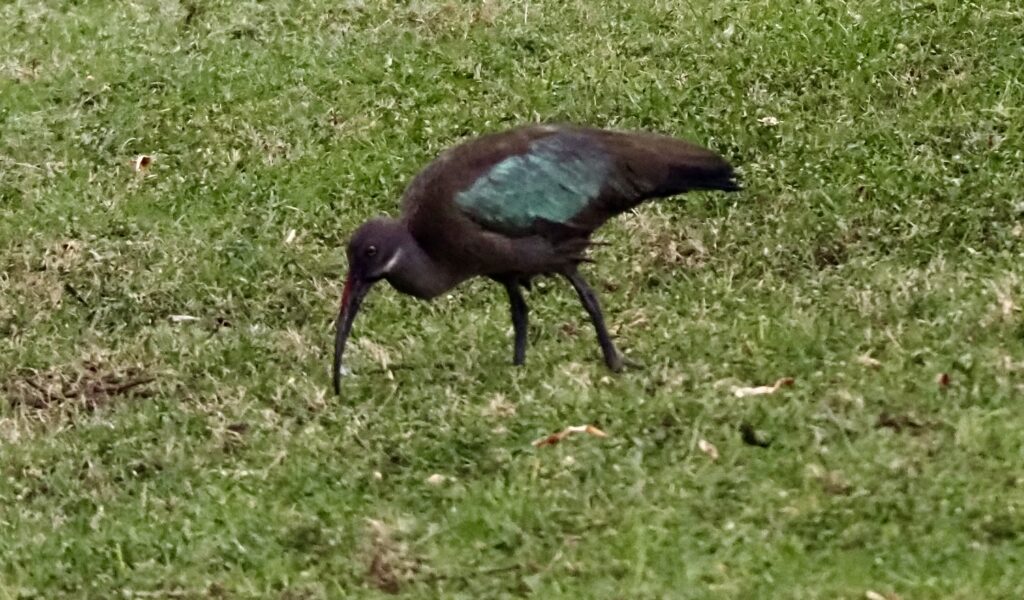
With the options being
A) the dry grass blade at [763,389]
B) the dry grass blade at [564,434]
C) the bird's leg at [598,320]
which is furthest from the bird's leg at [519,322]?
the dry grass blade at [763,389]

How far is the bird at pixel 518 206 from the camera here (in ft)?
18.3

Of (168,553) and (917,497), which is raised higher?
(917,497)

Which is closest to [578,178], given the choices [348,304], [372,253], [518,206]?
[518,206]

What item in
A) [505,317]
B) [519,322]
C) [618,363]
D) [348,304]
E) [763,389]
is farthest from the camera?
[505,317]

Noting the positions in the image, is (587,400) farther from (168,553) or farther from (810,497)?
(168,553)

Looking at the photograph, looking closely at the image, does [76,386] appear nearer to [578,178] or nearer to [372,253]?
[372,253]

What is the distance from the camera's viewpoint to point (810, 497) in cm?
455

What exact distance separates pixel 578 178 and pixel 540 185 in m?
0.16

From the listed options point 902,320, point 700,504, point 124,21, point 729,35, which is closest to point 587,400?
point 700,504

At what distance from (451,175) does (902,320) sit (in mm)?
1818

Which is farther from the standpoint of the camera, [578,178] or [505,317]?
[505,317]

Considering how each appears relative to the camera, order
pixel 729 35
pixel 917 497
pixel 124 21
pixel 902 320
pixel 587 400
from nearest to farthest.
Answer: pixel 917 497, pixel 587 400, pixel 902 320, pixel 729 35, pixel 124 21

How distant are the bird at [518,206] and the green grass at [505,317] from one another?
45 cm

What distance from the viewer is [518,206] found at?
5.62 metres
